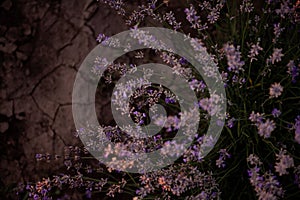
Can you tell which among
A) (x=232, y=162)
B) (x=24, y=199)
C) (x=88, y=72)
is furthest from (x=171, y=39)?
(x=24, y=199)

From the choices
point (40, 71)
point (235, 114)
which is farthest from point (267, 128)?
point (40, 71)

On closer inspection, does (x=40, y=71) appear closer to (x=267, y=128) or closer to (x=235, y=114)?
(x=235, y=114)

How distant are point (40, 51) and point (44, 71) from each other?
188mm

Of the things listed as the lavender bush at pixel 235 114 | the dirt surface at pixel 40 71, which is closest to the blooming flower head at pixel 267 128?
the lavender bush at pixel 235 114

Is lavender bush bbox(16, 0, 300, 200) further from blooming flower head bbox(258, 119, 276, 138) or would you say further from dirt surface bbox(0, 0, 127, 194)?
dirt surface bbox(0, 0, 127, 194)

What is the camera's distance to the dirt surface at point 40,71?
308 cm

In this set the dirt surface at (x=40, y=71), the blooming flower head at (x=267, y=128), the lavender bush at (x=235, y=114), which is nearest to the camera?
the blooming flower head at (x=267, y=128)

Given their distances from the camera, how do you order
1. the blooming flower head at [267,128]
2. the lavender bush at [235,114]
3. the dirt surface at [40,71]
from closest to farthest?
the blooming flower head at [267,128], the lavender bush at [235,114], the dirt surface at [40,71]

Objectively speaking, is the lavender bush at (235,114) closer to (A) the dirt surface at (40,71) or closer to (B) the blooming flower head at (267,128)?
(B) the blooming flower head at (267,128)

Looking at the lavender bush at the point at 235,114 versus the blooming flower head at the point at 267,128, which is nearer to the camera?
the blooming flower head at the point at 267,128

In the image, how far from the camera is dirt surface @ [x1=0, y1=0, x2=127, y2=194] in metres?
3.08

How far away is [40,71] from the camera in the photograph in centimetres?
320

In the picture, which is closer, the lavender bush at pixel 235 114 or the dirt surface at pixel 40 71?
the lavender bush at pixel 235 114

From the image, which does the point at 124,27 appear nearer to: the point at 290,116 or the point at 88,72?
the point at 88,72
